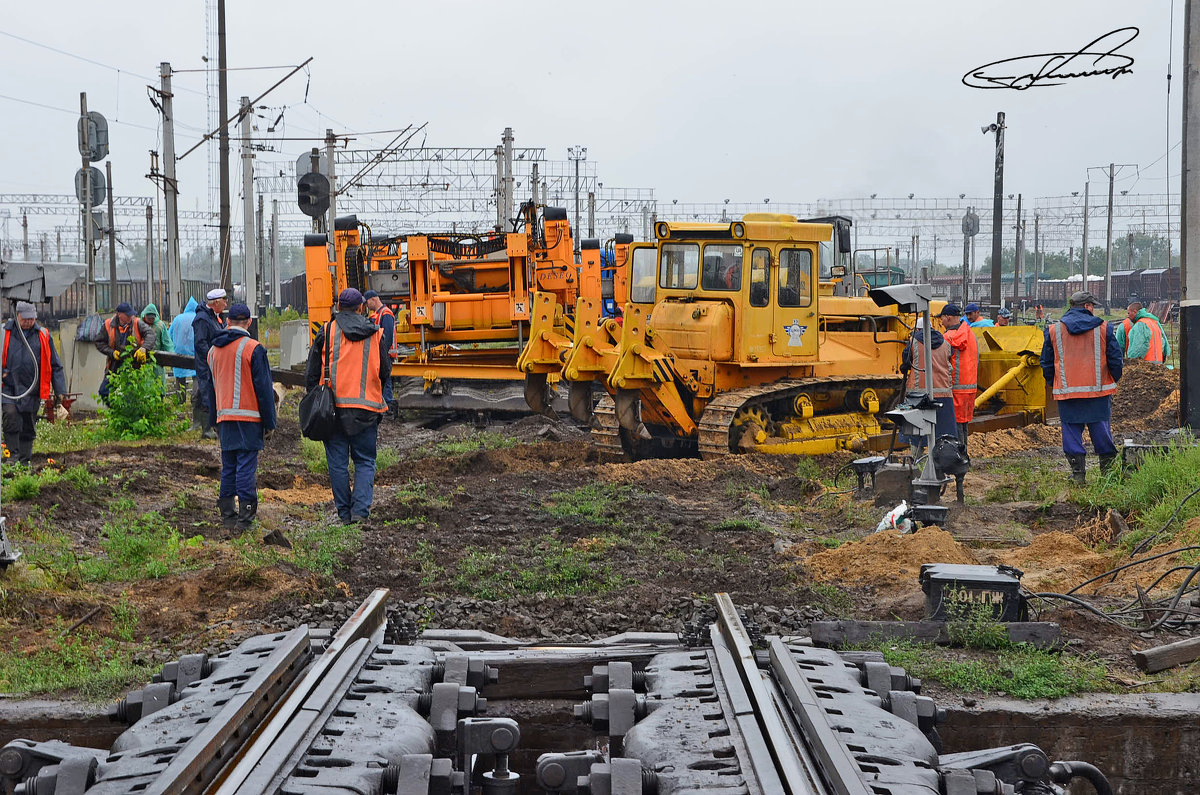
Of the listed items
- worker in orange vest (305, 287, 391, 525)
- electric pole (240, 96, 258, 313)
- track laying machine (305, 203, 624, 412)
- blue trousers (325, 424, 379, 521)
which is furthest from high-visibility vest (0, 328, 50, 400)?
electric pole (240, 96, 258, 313)

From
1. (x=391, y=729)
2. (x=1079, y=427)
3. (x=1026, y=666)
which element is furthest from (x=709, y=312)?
(x=391, y=729)

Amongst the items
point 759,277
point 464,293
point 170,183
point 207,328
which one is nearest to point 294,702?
point 207,328

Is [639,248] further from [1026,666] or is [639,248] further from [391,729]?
[391,729]

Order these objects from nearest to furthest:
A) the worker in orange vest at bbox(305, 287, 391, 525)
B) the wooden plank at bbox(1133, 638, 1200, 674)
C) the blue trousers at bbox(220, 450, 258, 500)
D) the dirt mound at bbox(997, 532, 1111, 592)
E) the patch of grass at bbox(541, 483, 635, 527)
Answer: the wooden plank at bbox(1133, 638, 1200, 674)
the dirt mound at bbox(997, 532, 1111, 592)
the blue trousers at bbox(220, 450, 258, 500)
the worker in orange vest at bbox(305, 287, 391, 525)
the patch of grass at bbox(541, 483, 635, 527)

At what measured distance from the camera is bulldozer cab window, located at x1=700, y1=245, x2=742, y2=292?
48.0 feet

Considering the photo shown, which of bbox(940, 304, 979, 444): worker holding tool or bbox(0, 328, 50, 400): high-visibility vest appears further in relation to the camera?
bbox(0, 328, 50, 400): high-visibility vest

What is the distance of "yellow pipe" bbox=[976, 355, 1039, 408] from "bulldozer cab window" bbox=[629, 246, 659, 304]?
17.0 ft

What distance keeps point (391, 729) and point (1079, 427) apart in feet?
30.9

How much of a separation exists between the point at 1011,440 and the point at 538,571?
31.8ft

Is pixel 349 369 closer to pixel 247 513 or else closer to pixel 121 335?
pixel 247 513

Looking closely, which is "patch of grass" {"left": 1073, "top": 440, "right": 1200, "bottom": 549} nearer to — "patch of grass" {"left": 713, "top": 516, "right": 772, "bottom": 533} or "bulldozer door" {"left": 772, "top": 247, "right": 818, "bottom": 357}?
"patch of grass" {"left": 713, "top": 516, "right": 772, "bottom": 533}

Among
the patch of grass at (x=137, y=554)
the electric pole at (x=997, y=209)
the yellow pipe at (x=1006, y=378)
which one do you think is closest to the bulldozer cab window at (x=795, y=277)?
the yellow pipe at (x=1006, y=378)

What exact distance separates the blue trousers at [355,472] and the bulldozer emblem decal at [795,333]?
597cm

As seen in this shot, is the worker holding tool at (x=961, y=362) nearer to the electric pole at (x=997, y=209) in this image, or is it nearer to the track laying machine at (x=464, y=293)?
the track laying machine at (x=464, y=293)
